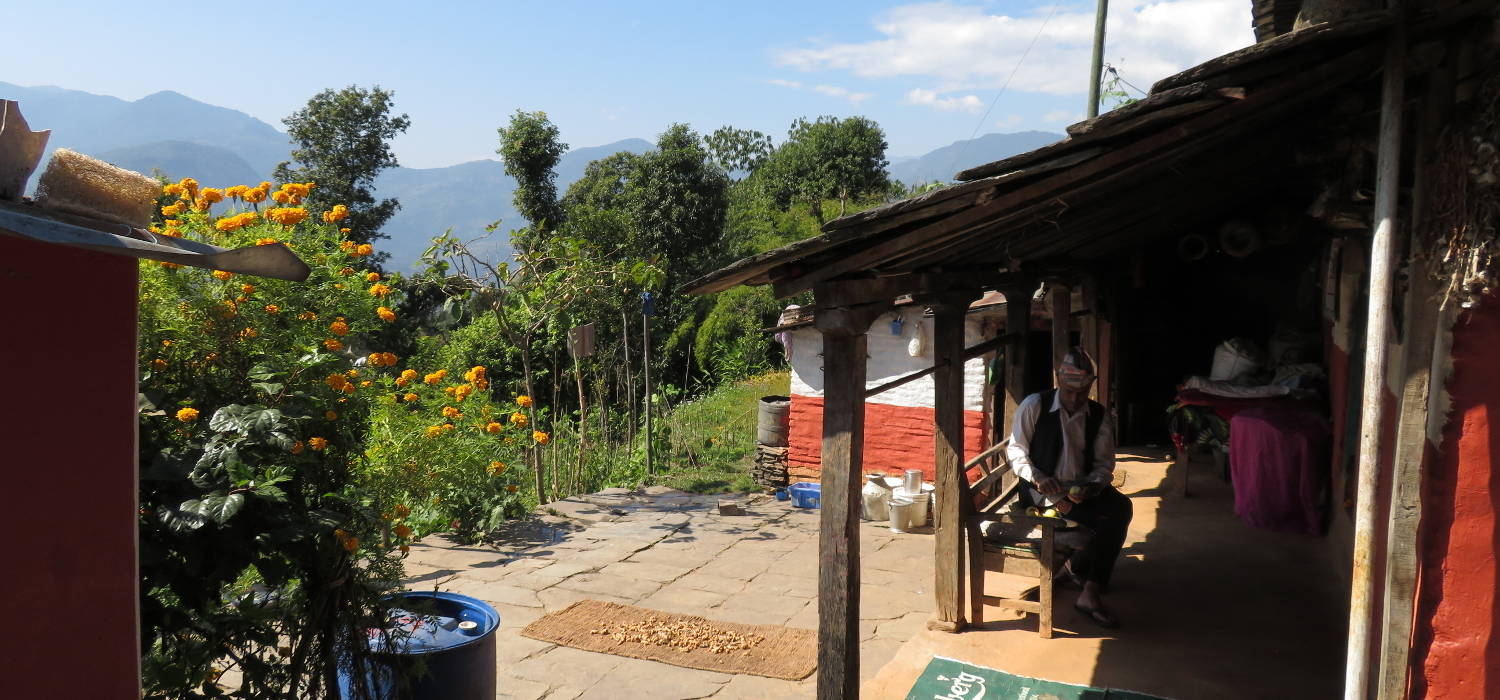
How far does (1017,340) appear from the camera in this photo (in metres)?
6.94

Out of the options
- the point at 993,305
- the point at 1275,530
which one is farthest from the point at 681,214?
the point at 1275,530

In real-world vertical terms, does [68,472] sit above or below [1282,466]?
above

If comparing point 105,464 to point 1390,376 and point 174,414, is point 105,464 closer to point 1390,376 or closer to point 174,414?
point 174,414

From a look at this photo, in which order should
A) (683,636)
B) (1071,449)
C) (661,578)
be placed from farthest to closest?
(661,578) < (683,636) < (1071,449)

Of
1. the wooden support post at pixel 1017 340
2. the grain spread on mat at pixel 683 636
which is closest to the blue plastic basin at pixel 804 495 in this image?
the wooden support post at pixel 1017 340

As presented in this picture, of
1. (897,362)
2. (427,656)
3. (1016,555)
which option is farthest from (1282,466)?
(427,656)

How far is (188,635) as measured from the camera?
3578 mm

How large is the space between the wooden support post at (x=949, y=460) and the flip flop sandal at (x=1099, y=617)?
75cm

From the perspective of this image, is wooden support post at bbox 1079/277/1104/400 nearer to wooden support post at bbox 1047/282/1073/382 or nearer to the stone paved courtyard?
wooden support post at bbox 1047/282/1073/382

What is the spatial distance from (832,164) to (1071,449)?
24156mm

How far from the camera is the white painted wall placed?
34.4ft

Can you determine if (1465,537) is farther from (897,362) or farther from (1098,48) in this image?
(1098,48)

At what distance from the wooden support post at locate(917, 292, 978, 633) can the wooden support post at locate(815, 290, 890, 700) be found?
143cm

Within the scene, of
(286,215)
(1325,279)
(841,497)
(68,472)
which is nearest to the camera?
(68,472)
